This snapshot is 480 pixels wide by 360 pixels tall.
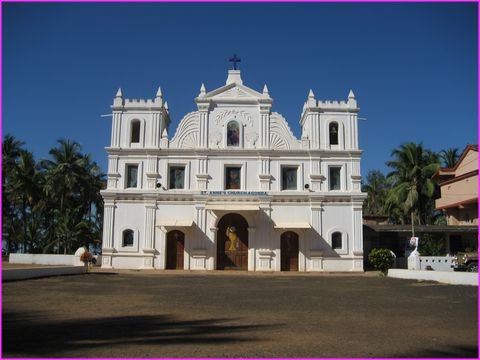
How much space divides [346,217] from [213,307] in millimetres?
20314

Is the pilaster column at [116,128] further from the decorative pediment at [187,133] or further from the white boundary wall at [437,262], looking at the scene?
the white boundary wall at [437,262]

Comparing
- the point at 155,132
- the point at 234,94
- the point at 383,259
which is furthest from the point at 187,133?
the point at 383,259

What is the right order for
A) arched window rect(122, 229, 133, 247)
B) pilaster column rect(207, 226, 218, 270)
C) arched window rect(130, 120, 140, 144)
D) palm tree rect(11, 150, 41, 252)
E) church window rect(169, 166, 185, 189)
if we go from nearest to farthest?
pilaster column rect(207, 226, 218, 270) < arched window rect(122, 229, 133, 247) < church window rect(169, 166, 185, 189) < arched window rect(130, 120, 140, 144) < palm tree rect(11, 150, 41, 252)

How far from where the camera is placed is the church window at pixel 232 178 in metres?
31.1

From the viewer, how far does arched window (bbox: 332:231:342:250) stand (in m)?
30.3

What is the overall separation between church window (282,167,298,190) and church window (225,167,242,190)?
2823mm

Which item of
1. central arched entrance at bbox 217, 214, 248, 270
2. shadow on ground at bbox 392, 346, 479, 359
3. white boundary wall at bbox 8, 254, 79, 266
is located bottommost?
shadow on ground at bbox 392, 346, 479, 359

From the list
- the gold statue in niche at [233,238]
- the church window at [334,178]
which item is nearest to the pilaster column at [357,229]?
the church window at [334,178]

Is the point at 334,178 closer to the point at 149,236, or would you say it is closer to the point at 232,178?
the point at 232,178

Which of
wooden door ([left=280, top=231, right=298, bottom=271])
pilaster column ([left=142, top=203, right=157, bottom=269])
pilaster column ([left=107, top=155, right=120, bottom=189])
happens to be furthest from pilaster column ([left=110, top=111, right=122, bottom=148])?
wooden door ([left=280, top=231, right=298, bottom=271])

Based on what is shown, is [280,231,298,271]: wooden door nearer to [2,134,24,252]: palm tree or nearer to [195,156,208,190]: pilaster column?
[195,156,208,190]: pilaster column

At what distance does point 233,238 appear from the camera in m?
30.4

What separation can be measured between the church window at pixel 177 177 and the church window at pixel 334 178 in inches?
364

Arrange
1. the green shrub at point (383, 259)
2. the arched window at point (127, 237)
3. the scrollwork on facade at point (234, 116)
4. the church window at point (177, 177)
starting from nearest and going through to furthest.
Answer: the green shrub at point (383, 259)
the arched window at point (127, 237)
the church window at point (177, 177)
the scrollwork on facade at point (234, 116)
